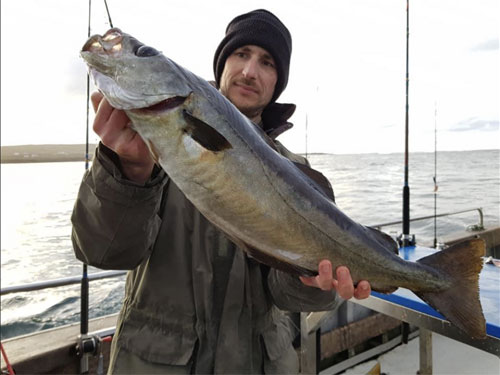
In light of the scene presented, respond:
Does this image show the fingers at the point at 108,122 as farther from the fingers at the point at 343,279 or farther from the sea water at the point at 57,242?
the sea water at the point at 57,242

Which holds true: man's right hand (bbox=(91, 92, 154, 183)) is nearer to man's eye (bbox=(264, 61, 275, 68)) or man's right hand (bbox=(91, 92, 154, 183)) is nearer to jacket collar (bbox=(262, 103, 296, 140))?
jacket collar (bbox=(262, 103, 296, 140))

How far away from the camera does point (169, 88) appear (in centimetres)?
146

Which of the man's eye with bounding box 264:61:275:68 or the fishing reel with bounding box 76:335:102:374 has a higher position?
the man's eye with bounding box 264:61:275:68

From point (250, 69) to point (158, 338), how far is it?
1972 mm

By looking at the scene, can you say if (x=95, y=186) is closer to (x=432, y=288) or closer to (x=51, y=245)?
(x=432, y=288)

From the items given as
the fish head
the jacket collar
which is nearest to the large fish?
the fish head

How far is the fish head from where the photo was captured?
143cm

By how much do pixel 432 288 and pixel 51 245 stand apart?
13880mm

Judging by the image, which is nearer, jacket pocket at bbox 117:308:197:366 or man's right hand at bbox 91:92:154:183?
man's right hand at bbox 91:92:154:183

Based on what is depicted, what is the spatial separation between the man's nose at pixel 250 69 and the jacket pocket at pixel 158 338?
1755mm

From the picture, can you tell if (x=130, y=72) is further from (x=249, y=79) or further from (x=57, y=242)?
(x=57, y=242)

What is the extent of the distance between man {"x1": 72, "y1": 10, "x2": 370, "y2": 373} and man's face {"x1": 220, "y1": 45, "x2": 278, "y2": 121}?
0.96m

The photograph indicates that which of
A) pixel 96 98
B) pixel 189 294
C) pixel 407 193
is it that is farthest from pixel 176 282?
pixel 407 193

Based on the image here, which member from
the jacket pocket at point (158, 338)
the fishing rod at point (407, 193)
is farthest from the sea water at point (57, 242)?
the jacket pocket at point (158, 338)
